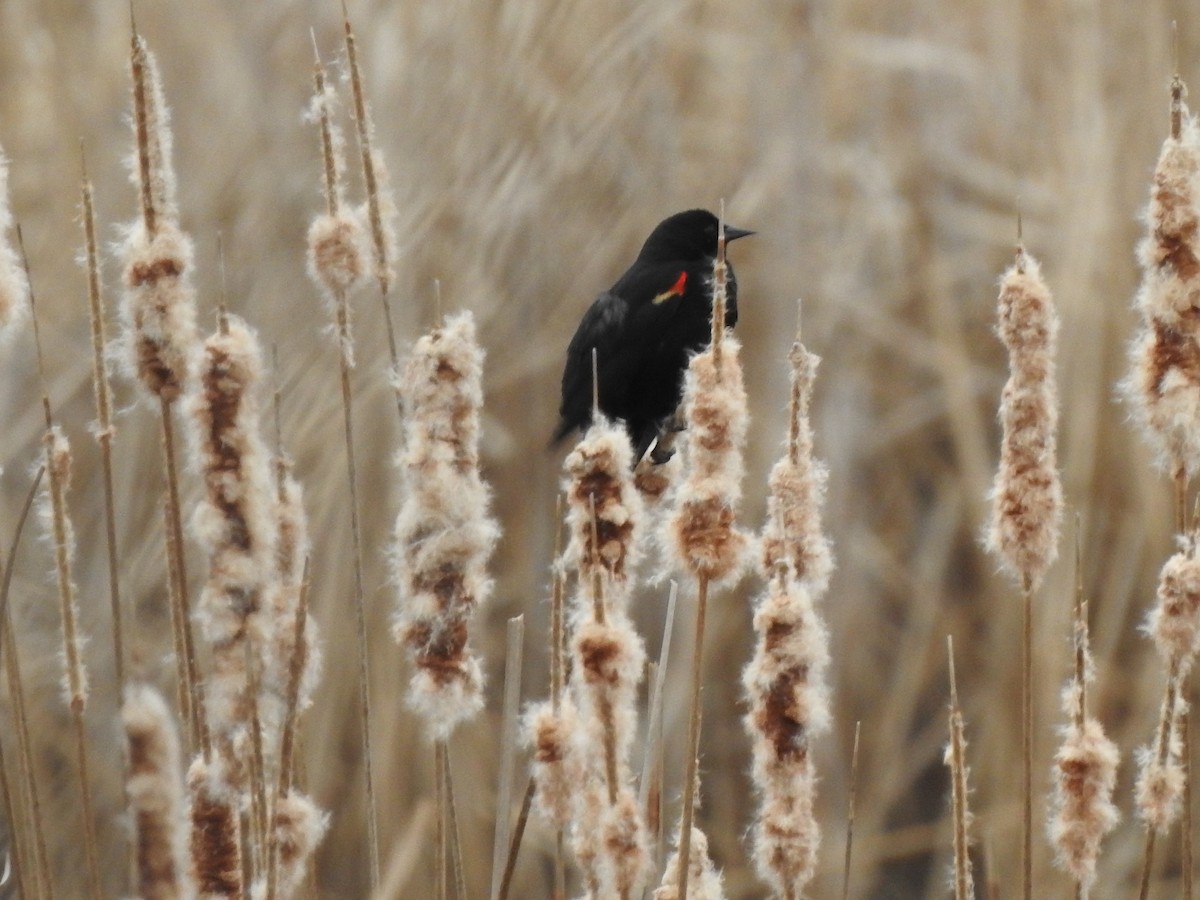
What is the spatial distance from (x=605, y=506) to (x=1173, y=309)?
376 millimetres

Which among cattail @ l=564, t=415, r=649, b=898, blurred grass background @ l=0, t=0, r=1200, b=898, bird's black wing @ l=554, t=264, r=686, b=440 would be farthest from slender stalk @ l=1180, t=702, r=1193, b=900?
blurred grass background @ l=0, t=0, r=1200, b=898

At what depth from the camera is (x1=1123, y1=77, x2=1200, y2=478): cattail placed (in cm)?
91

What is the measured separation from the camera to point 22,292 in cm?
95

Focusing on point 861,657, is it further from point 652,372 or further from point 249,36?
point 249,36

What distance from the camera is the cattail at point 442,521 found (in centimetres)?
86

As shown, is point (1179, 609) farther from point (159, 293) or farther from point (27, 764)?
point (27, 764)

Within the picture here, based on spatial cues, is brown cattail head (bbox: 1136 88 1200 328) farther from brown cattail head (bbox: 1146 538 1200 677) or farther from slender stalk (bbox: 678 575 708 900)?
slender stalk (bbox: 678 575 708 900)

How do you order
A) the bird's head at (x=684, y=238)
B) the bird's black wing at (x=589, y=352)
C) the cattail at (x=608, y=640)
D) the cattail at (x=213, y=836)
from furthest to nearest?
the bird's head at (x=684, y=238) → the bird's black wing at (x=589, y=352) → the cattail at (x=213, y=836) → the cattail at (x=608, y=640)

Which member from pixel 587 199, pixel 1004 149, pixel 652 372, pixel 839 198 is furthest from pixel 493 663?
pixel 1004 149

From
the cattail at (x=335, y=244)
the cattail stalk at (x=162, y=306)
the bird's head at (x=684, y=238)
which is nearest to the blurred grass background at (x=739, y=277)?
the bird's head at (x=684, y=238)

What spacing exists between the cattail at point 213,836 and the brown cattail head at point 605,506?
0.86 feet

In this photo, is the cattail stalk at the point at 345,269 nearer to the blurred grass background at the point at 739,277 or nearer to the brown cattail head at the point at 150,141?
the brown cattail head at the point at 150,141

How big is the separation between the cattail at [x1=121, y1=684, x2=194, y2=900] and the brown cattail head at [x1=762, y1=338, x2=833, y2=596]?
0.38 m

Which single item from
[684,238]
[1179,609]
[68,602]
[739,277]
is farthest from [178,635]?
[739,277]
